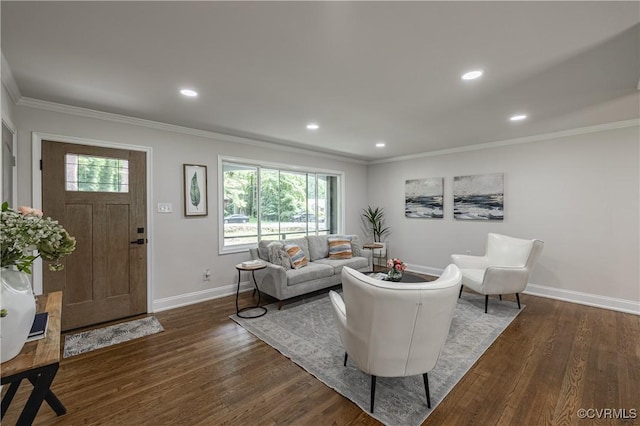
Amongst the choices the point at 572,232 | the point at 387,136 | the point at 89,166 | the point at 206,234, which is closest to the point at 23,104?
the point at 89,166

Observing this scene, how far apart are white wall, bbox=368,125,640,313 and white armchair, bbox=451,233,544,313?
69 cm

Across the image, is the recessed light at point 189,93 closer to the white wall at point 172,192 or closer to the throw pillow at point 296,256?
the white wall at point 172,192

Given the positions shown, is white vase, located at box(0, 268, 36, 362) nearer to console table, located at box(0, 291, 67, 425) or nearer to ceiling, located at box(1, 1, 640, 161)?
console table, located at box(0, 291, 67, 425)

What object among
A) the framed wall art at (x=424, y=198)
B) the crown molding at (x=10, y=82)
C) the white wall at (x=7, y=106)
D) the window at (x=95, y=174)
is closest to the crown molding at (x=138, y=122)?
the crown molding at (x=10, y=82)

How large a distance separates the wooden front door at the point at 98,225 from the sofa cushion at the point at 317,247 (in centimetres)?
247

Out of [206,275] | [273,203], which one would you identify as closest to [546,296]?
[273,203]

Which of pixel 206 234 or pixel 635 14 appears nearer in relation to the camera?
pixel 635 14

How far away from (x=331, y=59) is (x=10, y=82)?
2.85 metres

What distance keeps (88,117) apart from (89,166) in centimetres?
58

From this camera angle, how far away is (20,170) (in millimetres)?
2914

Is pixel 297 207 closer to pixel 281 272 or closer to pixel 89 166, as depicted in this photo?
pixel 281 272

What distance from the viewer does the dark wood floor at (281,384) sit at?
6.25ft

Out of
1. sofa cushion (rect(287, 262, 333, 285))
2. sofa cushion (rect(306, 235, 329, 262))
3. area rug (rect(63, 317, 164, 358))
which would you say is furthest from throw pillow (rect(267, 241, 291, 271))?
area rug (rect(63, 317, 164, 358))

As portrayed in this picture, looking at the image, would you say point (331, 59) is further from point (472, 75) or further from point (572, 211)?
point (572, 211)
